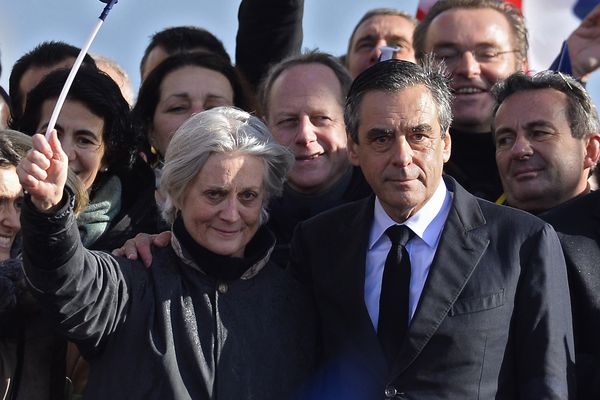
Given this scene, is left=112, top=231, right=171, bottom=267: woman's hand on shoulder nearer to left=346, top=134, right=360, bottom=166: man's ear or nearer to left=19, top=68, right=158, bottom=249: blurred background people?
→ left=19, top=68, right=158, bottom=249: blurred background people

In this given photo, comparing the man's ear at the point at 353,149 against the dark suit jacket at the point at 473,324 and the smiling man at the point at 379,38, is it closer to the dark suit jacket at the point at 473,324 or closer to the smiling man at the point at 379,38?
the dark suit jacket at the point at 473,324

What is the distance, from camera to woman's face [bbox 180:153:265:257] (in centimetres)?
428

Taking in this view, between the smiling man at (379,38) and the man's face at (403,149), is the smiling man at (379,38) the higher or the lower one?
the higher one

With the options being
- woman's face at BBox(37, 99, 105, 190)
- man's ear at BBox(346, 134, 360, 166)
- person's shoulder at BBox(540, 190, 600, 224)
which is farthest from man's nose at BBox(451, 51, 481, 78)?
woman's face at BBox(37, 99, 105, 190)

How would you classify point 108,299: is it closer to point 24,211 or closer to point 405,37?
point 24,211

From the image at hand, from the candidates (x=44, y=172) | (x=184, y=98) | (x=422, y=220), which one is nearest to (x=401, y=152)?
(x=422, y=220)

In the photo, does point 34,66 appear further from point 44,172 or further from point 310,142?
point 44,172

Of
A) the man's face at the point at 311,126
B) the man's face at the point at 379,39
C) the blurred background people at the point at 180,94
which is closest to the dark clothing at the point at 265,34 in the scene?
the blurred background people at the point at 180,94

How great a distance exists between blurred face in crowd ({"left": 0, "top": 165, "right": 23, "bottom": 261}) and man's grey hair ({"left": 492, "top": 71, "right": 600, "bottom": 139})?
2.27 metres

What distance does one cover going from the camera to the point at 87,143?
17.1 ft

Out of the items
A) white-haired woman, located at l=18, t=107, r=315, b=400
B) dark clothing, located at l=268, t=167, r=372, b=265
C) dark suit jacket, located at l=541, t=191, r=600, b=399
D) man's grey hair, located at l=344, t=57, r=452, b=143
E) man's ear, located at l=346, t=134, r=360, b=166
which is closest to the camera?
white-haired woman, located at l=18, t=107, r=315, b=400

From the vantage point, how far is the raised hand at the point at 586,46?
6.55 m

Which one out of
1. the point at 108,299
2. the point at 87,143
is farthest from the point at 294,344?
the point at 87,143

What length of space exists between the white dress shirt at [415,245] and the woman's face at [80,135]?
146 centimetres
